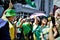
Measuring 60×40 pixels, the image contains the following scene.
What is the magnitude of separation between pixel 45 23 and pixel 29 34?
1173 mm

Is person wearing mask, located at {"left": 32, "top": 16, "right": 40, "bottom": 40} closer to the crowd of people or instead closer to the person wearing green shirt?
the crowd of people

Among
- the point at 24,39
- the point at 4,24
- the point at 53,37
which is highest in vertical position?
the point at 4,24

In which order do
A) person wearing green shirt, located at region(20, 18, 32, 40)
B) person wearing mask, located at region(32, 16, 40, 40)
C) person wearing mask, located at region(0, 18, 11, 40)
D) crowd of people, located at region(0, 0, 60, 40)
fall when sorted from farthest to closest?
person wearing green shirt, located at region(20, 18, 32, 40), person wearing mask, located at region(32, 16, 40, 40), crowd of people, located at region(0, 0, 60, 40), person wearing mask, located at region(0, 18, 11, 40)

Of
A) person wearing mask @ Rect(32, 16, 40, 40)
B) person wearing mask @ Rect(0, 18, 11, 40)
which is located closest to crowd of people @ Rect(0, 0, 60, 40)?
person wearing mask @ Rect(32, 16, 40, 40)

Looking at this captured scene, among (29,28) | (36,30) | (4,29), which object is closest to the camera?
(4,29)

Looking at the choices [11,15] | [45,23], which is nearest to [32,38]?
[45,23]

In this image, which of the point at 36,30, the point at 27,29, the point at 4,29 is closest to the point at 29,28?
the point at 27,29

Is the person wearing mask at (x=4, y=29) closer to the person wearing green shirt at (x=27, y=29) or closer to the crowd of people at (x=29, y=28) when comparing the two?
the crowd of people at (x=29, y=28)

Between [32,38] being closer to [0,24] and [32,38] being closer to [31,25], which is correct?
→ [31,25]

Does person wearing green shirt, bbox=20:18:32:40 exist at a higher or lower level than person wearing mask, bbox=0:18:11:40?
lower

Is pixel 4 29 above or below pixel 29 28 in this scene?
above

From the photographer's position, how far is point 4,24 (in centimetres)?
532

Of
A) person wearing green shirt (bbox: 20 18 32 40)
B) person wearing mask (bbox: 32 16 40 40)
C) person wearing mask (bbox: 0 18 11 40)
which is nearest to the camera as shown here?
person wearing mask (bbox: 0 18 11 40)

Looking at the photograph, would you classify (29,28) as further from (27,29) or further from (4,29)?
(4,29)
